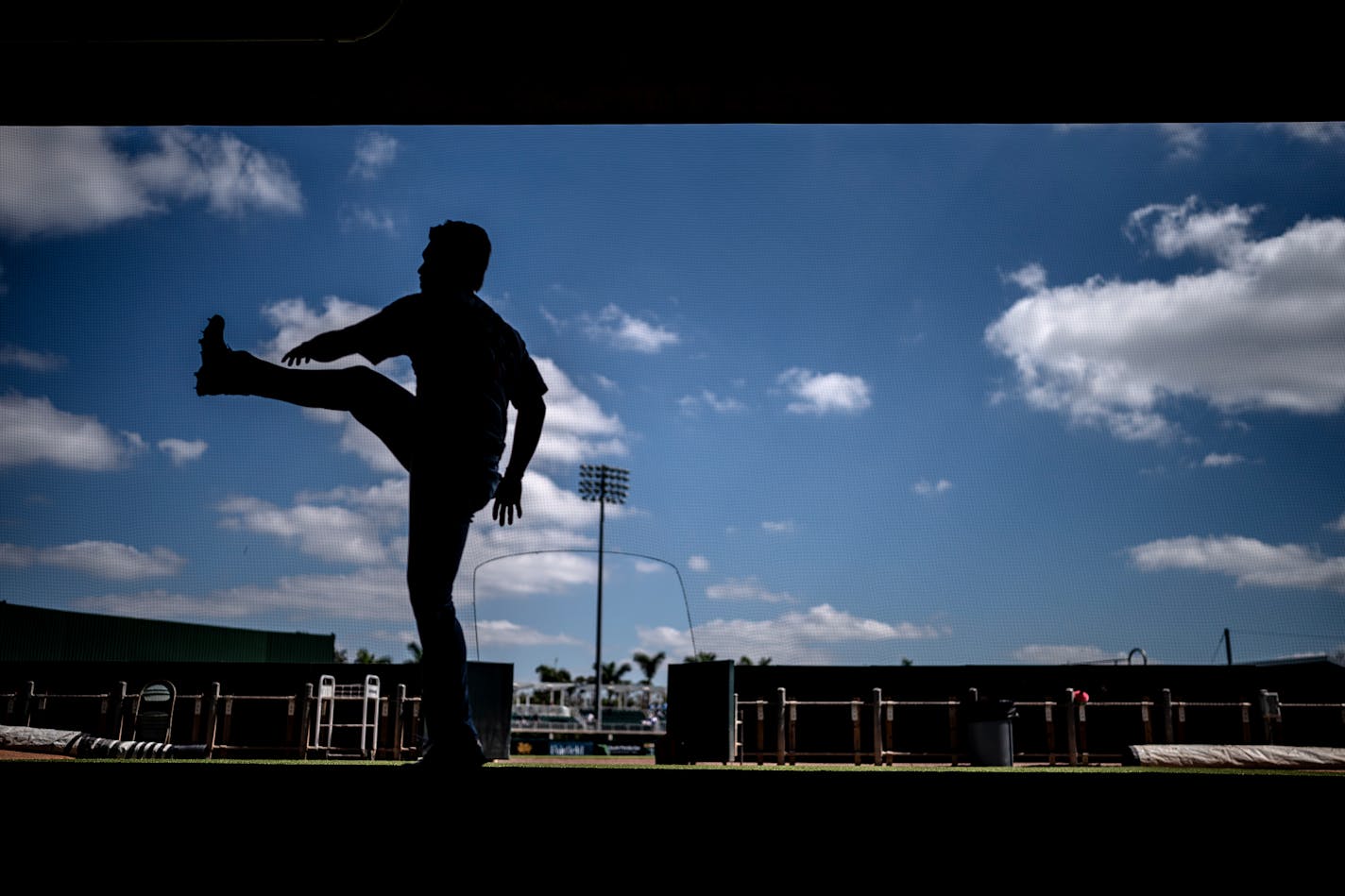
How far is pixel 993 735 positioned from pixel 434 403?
12.2m

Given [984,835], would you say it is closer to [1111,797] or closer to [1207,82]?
[1111,797]

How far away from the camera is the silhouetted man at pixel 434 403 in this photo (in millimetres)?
2740

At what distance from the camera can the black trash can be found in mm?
12773

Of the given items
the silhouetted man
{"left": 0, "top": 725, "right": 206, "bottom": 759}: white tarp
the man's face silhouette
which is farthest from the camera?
{"left": 0, "top": 725, "right": 206, "bottom": 759}: white tarp

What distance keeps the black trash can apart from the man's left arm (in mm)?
11263

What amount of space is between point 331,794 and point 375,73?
19.3 ft

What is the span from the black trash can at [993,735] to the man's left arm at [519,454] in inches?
443

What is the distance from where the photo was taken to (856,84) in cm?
627

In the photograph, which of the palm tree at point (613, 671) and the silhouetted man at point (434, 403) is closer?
the silhouetted man at point (434, 403)

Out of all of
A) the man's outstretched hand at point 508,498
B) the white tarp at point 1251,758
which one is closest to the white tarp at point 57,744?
the man's outstretched hand at point 508,498

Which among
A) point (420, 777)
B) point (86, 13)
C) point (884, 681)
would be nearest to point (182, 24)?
point (86, 13)

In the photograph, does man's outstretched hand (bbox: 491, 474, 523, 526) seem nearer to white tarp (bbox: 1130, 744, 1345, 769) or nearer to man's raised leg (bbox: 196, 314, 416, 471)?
man's raised leg (bbox: 196, 314, 416, 471)

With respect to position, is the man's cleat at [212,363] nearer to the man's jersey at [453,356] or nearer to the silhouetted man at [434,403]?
the silhouetted man at [434,403]

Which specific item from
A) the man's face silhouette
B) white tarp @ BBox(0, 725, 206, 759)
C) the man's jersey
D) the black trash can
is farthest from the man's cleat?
the black trash can
